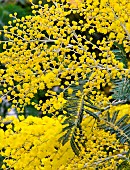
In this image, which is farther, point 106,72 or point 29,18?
point 29,18

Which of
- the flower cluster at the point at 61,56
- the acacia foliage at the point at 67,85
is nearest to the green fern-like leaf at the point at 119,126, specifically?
the acacia foliage at the point at 67,85

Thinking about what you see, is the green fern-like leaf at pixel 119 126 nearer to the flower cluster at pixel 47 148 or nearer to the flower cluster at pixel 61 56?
the flower cluster at pixel 47 148

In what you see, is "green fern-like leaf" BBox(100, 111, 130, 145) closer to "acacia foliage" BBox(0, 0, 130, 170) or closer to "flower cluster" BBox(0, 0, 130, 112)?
"acacia foliage" BBox(0, 0, 130, 170)

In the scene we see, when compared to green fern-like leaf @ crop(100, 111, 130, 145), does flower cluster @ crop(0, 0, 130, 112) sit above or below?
above

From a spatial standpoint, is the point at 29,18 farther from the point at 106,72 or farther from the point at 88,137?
the point at 88,137

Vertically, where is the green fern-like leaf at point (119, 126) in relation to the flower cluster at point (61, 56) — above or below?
below

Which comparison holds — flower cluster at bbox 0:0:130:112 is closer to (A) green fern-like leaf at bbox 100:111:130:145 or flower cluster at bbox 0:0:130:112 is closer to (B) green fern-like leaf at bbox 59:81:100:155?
(B) green fern-like leaf at bbox 59:81:100:155

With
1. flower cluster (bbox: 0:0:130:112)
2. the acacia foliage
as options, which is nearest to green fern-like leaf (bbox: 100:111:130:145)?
the acacia foliage

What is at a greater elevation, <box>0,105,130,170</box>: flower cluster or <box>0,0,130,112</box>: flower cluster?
<box>0,0,130,112</box>: flower cluster

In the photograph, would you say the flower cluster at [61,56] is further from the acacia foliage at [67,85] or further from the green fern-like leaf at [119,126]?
the green fern-like leaf at [119,126]

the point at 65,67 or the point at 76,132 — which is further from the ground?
the point at 65,67

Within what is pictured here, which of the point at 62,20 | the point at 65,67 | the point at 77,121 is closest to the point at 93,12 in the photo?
the point at 62,20
